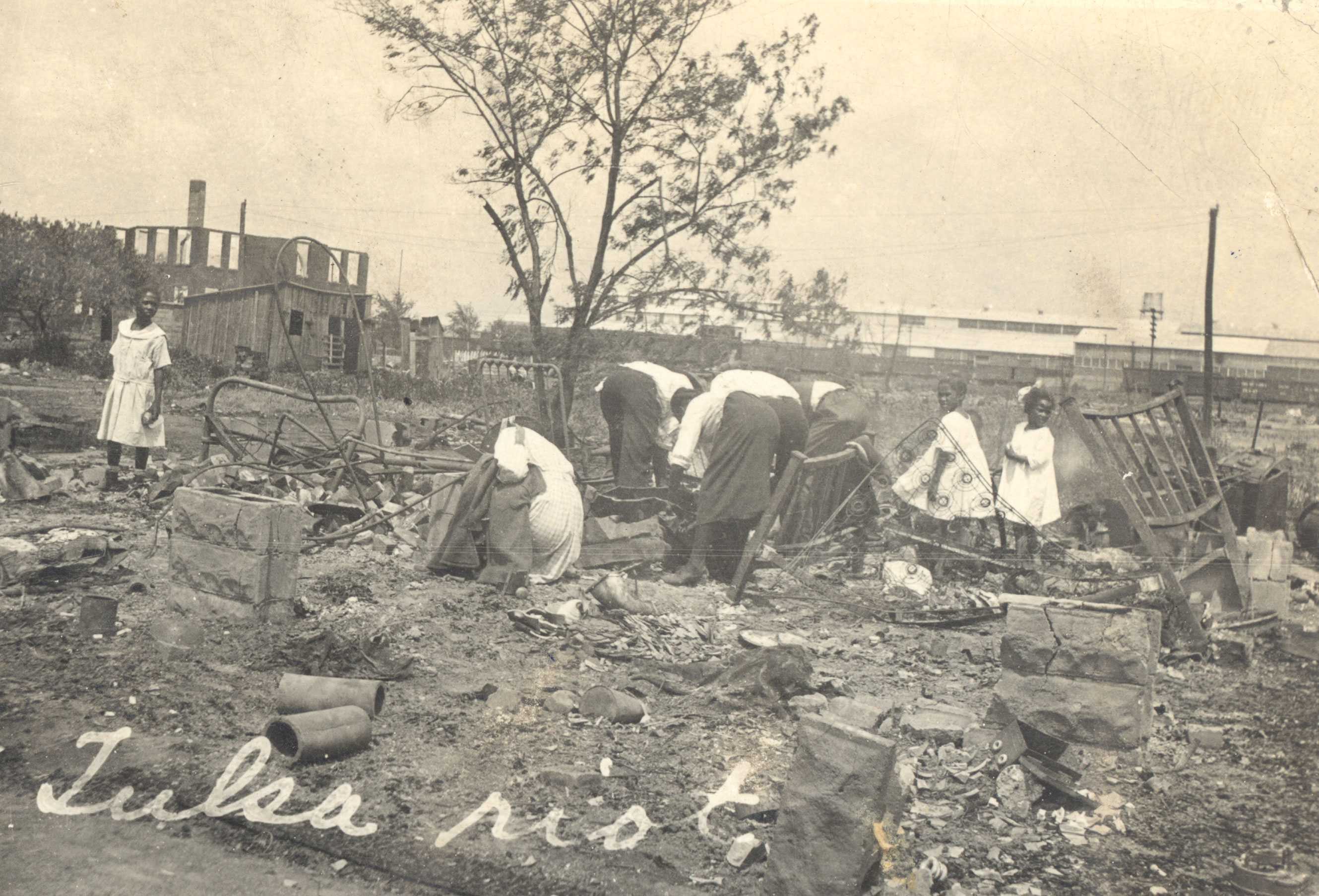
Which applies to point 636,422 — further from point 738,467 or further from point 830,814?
point 830,814

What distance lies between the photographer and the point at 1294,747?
3.61 m

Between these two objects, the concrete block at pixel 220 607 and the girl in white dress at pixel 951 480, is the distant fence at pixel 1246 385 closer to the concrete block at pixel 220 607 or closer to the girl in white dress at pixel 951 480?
the girl in white dress at pixel 951 480

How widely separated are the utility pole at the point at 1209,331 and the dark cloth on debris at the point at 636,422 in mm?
3673

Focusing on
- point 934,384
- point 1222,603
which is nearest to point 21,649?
point 1222,603

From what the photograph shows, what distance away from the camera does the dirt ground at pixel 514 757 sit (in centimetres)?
251

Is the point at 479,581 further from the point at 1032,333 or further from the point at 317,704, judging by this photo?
the point at 1032,333

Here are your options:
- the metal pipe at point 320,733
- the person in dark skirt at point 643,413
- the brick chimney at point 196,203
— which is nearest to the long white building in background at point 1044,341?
the person in dark skirt at point 643,413

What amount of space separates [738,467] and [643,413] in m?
1.28

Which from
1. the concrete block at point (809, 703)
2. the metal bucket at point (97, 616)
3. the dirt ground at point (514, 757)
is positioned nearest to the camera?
the dirt ground at point (514, 757)

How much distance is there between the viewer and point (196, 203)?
26.4ft

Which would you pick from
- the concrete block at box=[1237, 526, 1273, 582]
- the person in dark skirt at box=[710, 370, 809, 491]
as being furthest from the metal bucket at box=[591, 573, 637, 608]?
the concrete block at box=[1237, 526, 1273, 582]

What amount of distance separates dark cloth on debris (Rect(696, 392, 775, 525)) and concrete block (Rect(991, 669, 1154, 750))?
7.46ft

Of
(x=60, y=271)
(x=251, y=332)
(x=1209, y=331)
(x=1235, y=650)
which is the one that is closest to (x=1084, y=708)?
(x=1235, y=650)

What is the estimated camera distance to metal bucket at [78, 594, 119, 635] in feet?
12.7
